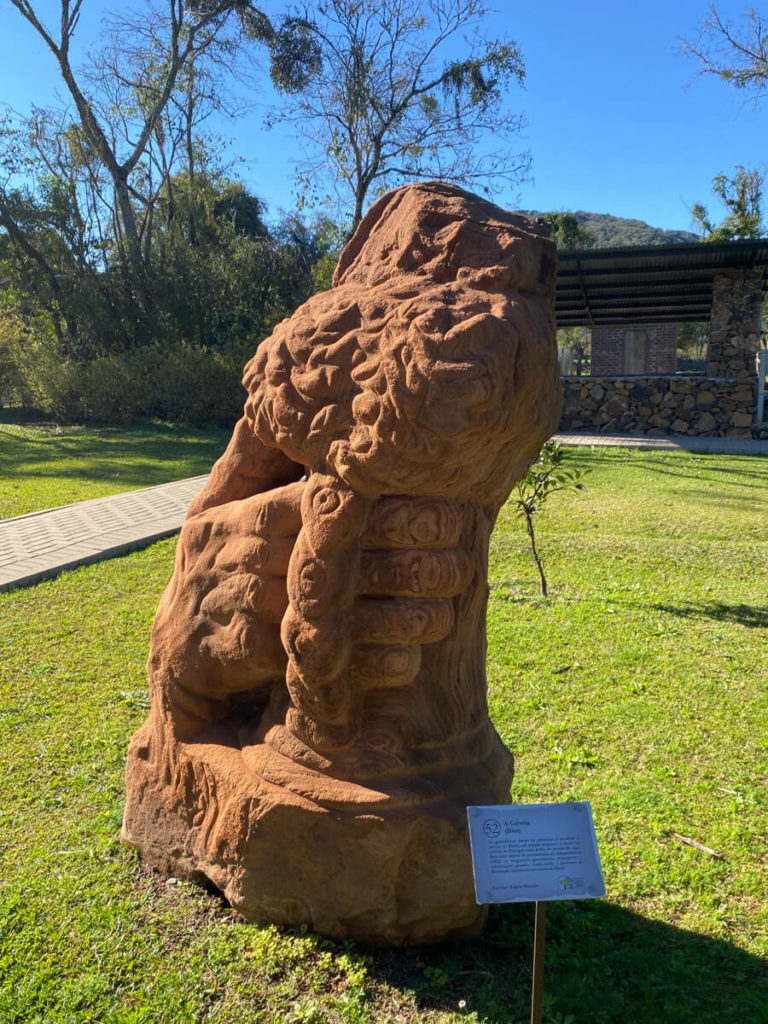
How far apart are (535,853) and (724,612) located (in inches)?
152

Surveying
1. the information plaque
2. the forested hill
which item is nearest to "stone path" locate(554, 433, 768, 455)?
the information plaque

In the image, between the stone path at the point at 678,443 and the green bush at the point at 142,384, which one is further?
the green bush at the point at 142,384

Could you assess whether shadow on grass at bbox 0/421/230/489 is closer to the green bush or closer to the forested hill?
the green bush

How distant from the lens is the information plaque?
150 cm

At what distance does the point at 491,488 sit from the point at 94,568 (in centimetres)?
493

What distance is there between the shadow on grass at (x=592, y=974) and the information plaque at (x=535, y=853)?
58cm

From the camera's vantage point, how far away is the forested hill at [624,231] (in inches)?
1912

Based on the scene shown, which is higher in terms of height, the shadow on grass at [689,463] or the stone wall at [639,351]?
the stone wall at [639,351]

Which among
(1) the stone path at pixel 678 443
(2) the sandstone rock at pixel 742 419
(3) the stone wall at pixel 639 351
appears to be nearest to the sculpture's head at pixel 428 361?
(1) the stone path at pixel 678 443

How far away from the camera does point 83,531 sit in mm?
7133

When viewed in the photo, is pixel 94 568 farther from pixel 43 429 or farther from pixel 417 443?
pixel 43 429

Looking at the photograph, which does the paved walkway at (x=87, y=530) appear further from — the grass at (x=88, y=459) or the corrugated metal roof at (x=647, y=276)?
the corrugated metal roof at (x=647, y=276)

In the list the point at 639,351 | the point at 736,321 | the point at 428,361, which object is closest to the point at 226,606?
the point at 428,361

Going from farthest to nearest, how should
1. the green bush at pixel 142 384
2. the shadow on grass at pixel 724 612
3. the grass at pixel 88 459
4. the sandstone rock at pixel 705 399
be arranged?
the green bush at pixel 142 384 → the sandstone rock at pixel 705 399 → the grass at pixel 88 459 → the shadow on grass at pixel 724 612
